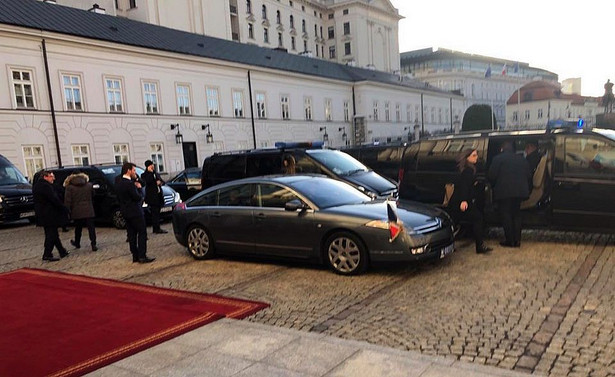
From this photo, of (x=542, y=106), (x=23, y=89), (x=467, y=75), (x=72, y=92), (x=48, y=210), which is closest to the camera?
(x=48, y=210)

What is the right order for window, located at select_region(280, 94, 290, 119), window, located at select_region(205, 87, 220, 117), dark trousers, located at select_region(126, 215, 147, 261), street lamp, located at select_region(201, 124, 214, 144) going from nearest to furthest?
dark trousers, located at select_region(126, 215, 147, 261), street lamp, located at select_region(201, 124, 214, 144), window, located at select_region(205, 87, 220, 117), window, located at select_region(280, 94, 290, 119)

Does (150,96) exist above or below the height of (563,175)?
above

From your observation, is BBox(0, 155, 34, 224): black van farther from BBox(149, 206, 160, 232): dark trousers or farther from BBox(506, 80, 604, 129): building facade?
BBox(506, 80, 604, 129): building facade

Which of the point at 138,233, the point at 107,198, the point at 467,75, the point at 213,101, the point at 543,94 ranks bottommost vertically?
the point at 138,233

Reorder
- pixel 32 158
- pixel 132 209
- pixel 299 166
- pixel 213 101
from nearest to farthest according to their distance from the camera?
pixel 132 209
pixel 299 166
pixel 32 158
pixel 213 101

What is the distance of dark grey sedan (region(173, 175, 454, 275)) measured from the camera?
6.68 metres

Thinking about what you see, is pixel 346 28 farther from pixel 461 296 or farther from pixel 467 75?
pixel 461 296

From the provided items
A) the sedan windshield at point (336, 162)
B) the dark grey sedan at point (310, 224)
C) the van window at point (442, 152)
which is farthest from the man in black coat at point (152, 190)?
the van window at point (442, 152)

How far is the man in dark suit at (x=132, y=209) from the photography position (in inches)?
336

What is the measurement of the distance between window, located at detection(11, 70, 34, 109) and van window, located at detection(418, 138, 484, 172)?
25.6 metres

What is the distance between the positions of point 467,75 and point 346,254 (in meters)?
111

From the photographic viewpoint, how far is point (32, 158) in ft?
90.2

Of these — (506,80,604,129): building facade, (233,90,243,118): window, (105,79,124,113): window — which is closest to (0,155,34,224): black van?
(105,79,124,113): window

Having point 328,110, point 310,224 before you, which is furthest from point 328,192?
point 328,110
